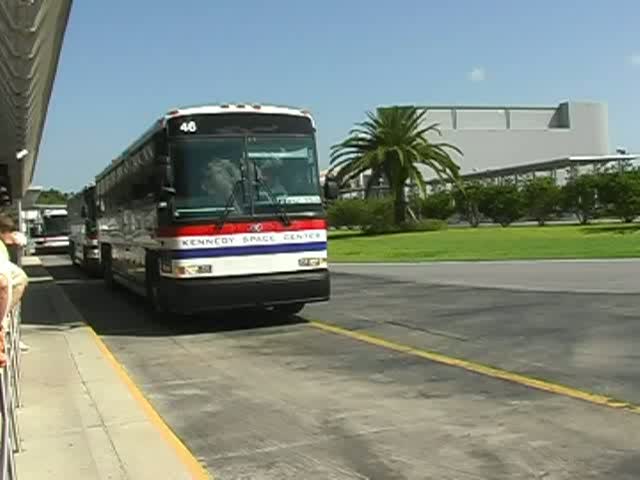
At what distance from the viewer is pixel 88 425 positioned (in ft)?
25.7

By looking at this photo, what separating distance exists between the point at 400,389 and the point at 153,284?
7492 millimetres

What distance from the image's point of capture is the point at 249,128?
46.1 ft

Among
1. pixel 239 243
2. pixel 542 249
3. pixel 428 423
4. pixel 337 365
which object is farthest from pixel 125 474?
pixel 542 249

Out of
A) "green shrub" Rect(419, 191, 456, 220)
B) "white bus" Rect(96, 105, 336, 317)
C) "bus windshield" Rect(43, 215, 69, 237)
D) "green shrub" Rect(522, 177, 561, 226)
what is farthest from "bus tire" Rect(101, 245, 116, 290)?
"green shrub" Rect(419, 191, 456, 220)

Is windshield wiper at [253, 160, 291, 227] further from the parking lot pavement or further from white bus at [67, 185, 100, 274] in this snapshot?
white bus at [67, 185, 100, 274]

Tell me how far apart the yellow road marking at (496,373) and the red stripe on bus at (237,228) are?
179cm

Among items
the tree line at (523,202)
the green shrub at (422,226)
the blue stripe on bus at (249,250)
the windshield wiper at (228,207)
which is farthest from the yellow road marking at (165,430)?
the green shrub at (422,226)

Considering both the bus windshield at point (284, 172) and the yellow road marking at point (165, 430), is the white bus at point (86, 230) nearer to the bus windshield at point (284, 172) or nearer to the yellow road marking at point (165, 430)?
the bus windshield at point (284, 172)

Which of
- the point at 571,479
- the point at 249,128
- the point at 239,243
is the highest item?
the point at 249,128

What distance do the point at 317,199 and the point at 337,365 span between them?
4433 millimetres

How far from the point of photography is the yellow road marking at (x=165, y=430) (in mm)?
6359

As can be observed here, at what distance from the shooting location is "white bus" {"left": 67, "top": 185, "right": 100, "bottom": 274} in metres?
29.3

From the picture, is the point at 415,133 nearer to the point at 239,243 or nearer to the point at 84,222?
the point at 84,222

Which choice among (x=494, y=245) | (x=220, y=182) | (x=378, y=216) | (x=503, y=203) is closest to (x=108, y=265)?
(x=220, y=182)
